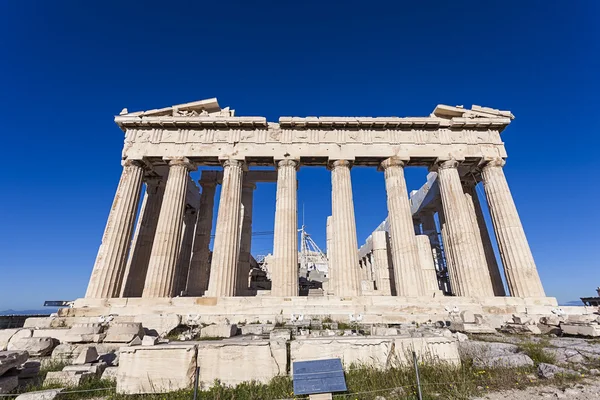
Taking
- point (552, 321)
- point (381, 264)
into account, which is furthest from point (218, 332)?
point (381, 264)

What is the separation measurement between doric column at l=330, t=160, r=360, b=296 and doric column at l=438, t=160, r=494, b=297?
6360mm

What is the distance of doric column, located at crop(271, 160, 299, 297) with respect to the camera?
1648 cm

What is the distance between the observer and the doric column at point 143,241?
1928 cm

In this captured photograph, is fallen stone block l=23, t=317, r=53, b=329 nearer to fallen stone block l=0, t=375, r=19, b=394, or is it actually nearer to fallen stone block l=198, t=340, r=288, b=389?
fallen stone block l=0, t=375, r=19, b=394

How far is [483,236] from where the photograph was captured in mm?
21078

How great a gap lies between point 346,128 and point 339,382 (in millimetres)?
17766

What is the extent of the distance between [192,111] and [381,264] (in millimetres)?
19817

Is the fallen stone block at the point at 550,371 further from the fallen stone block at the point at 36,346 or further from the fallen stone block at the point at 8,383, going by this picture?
the fallen stone block at the point at 36,346

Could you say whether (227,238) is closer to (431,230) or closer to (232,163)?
(232,163)

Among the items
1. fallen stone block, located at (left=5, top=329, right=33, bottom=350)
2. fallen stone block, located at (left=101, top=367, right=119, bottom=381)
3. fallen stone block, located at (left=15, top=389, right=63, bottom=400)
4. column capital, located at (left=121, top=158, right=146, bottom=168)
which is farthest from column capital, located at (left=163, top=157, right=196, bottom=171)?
fallen stone block, located at (left=15, top=389, right=63, bottom=400)

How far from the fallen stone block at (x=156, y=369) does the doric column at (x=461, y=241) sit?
16377mm

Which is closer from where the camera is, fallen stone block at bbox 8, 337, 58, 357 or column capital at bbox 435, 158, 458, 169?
fallen stone block at bbox 8, 337, 58, 357

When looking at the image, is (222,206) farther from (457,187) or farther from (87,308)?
(457,187)

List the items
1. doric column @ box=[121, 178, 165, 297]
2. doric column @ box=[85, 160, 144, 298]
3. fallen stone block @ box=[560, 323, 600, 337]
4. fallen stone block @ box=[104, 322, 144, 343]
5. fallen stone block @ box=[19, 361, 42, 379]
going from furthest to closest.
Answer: doric column @ box=[121, 178, 165, 297] < doric column @ box=[85, 160, 144, 298] < fallen stone block @ box=[104, 322, 144, 343] < fallen stone block @ box=[560, 323, 600, 337] < fallen stone block @ box=[19, 361, 42, 379]
